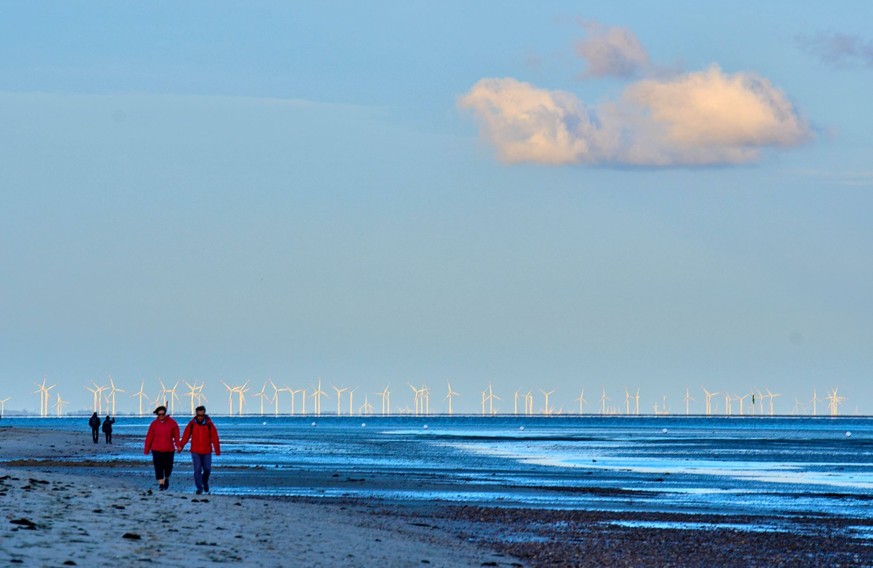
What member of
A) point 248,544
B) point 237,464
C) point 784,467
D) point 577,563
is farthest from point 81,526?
point 784,467

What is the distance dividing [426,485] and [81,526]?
24730 mm

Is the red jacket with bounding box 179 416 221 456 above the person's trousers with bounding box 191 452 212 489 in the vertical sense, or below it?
above

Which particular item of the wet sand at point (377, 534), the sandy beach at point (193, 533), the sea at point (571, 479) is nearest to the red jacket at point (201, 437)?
the sandy beach at point (193, 533)

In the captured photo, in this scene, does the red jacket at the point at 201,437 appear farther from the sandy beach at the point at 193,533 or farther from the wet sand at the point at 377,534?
the wet sand at the point at 377,534

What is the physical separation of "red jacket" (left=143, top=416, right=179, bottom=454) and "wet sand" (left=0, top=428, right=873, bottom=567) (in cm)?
240

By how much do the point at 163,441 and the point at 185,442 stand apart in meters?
0.58

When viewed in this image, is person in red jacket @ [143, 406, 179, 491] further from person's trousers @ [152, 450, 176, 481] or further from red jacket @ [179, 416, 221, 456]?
red jacket @ [179, 416, 221, 456]

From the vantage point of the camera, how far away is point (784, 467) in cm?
6203

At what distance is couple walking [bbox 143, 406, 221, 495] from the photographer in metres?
29.6

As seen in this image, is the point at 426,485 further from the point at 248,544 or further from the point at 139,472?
the point at 248,544

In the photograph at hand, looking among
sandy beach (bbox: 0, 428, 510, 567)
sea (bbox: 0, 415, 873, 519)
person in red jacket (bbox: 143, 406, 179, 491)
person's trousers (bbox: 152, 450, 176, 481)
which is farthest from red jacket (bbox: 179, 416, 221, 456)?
sea (bbox: 0, 415, 873, 519)

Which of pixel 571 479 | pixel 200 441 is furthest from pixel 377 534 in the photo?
pixel 571 479

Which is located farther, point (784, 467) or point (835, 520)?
point (784, 467)

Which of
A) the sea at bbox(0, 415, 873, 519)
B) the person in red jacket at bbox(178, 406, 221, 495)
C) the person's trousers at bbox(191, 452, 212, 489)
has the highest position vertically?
the person in red jacket at bbox(178, 406, 221, 495)
